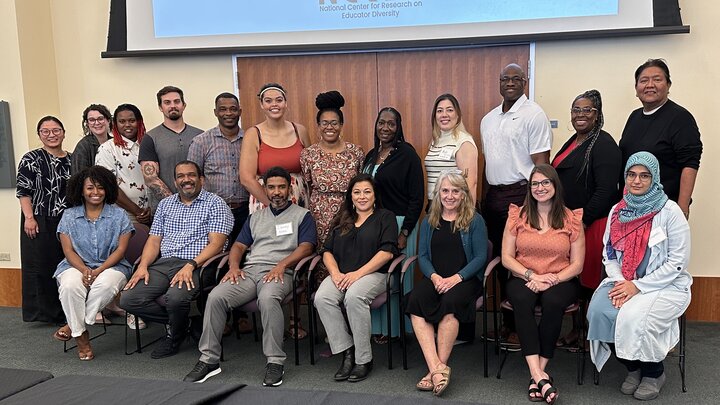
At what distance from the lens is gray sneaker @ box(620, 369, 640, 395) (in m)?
2.80

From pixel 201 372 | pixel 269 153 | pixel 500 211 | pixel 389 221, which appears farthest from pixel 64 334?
pixel 500 211

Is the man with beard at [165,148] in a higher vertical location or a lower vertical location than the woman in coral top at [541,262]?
higher

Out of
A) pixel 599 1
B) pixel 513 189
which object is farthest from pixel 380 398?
pixel 599 1

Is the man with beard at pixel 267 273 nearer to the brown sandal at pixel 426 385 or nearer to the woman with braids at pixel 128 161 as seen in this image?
the brown sandal at pixel 426 385

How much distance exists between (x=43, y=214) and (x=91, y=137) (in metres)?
0.65

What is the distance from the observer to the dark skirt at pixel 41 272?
13.6 feet

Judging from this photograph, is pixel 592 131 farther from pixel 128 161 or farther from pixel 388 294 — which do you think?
pixel 128 161

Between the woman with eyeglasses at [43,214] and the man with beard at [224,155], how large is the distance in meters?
1.10

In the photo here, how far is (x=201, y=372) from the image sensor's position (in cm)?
314

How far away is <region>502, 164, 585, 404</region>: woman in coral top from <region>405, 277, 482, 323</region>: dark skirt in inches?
7.8

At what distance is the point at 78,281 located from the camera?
349 centimetres

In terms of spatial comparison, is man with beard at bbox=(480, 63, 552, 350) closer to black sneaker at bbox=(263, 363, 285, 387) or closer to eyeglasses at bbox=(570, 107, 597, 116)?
eyeglasses at bbox=(570, 107, 597, 116)

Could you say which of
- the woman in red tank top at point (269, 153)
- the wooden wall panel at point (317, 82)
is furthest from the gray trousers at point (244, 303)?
the wooden wall panel at point (317, 82)

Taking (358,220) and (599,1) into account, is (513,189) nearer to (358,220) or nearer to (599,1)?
(358,220)
